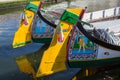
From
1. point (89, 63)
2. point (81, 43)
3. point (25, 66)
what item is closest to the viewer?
point (81, 43)

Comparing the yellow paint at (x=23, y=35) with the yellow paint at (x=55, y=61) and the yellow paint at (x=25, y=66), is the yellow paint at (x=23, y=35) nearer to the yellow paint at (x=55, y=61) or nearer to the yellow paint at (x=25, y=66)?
the yellow paint at (x=25, y=66)

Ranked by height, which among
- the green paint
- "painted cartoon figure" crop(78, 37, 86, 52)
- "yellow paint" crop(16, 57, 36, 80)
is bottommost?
"yellow paint" crop(16, 57, 36, 80)

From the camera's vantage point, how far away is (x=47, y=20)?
86.2ft

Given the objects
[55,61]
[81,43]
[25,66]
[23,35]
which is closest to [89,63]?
[81,43]

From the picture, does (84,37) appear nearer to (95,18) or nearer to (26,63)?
(26,63)

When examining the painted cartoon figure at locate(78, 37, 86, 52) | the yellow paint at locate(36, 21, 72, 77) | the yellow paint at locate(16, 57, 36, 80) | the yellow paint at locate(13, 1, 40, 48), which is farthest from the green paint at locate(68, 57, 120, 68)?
the yellow paint at locate(13, 1, 40, 48)

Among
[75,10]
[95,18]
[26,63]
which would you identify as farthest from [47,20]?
[95,18]

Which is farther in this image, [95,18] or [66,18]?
[95,18]

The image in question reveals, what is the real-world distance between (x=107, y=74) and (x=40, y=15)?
920cm

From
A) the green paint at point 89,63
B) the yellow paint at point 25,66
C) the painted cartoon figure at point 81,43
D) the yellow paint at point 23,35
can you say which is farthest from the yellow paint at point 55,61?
the yellow paint at point 23,35

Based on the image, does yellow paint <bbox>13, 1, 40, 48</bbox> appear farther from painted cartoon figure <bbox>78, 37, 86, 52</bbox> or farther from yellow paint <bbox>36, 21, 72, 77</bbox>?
painted cartoon figure <bbox>78, 37, 86, 52</bbox>

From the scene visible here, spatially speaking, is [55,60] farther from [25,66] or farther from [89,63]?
[25,66]

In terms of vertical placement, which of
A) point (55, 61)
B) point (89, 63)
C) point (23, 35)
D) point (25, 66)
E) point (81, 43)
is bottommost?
point (25, 66)

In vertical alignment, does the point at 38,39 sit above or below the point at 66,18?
below
